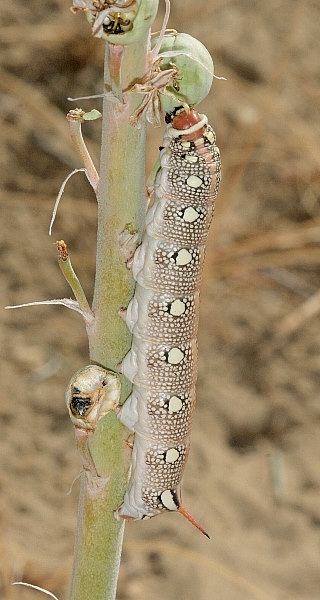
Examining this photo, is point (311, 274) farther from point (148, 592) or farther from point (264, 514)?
point (148, 592)

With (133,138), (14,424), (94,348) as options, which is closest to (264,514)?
(14,424)

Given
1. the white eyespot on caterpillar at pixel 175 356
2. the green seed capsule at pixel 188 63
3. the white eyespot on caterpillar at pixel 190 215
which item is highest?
the green seed capsule at pixel 188 63

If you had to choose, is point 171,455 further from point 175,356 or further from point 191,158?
point 191,158

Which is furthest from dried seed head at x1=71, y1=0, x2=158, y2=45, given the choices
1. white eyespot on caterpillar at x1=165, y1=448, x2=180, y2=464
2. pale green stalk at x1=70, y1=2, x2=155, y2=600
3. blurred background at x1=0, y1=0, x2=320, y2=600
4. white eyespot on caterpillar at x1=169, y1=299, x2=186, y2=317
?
blurred background at x1=0, y1=0, x2=320, y2=600

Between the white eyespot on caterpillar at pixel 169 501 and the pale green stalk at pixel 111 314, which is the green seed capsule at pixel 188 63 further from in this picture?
the white eyespot on caterpillar at pixel 169 501

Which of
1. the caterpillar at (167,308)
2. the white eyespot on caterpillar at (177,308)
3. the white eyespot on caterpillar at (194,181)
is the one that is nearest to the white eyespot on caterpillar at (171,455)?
the caterpillar at (167,308)

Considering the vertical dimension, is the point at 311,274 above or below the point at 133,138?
below
